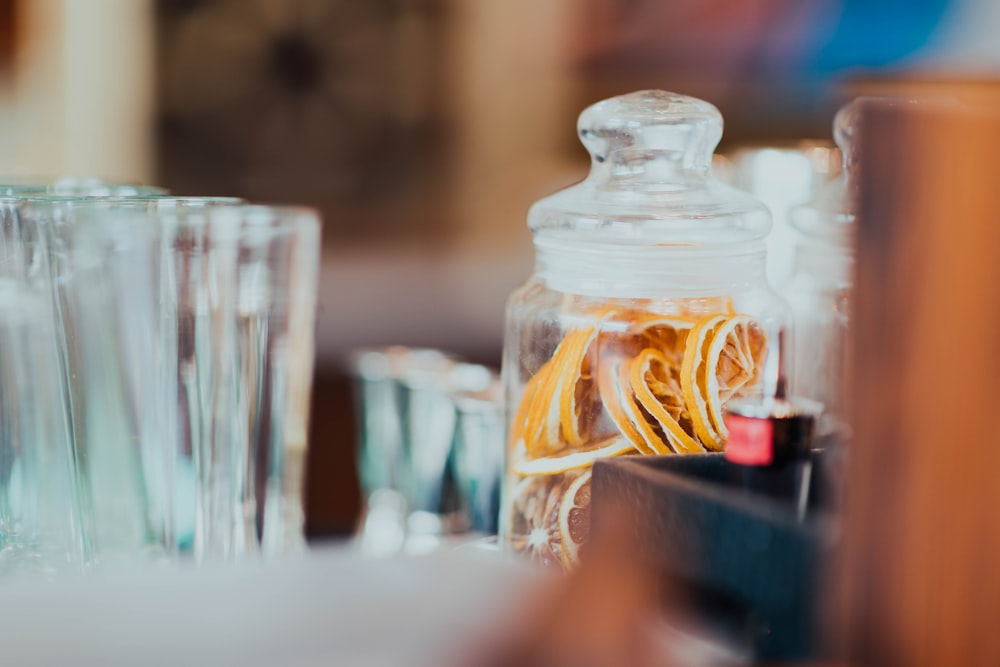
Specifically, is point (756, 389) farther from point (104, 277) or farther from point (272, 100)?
point (272, 100)

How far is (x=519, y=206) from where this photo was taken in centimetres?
→ 310

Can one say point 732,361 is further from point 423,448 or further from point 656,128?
point 423,448

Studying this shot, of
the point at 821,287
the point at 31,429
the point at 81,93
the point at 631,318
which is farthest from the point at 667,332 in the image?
the point at 81,93

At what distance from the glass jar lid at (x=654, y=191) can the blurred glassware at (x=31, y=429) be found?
0.23 m

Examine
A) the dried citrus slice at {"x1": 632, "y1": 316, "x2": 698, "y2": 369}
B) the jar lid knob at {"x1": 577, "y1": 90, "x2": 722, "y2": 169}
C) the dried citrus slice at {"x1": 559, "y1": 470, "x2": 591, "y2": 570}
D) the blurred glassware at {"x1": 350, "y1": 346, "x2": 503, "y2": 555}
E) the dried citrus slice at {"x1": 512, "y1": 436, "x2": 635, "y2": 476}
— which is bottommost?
the blurred glassware at {"x1": 350, "y1": 346, "x2": 503, "y2": 555}

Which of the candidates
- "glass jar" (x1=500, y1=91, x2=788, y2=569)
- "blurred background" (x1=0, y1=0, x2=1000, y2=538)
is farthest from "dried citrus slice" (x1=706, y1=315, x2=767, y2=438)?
"blurred background" (x1=0, y1=0, x2=1000, y2=538)

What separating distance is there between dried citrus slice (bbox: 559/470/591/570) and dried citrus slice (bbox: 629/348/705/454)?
0.11 ft

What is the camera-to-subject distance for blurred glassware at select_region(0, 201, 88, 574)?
21.9 inches

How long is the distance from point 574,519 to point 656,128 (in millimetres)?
178

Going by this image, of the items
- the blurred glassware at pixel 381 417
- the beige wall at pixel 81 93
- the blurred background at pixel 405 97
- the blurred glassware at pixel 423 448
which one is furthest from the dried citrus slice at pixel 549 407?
the beige wall at pixel 81 93

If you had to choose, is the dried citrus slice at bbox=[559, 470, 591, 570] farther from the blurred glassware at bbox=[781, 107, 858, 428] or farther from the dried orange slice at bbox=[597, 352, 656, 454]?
the blurred glassware at bbox=[781, 107, 858, 428]

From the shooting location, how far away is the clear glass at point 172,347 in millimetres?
551

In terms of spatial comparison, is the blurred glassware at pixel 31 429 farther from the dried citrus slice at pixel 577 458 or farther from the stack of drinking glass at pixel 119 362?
the dried citrus slice at pixel 577 458

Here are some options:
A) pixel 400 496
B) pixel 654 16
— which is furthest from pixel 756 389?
pixel 654 16
